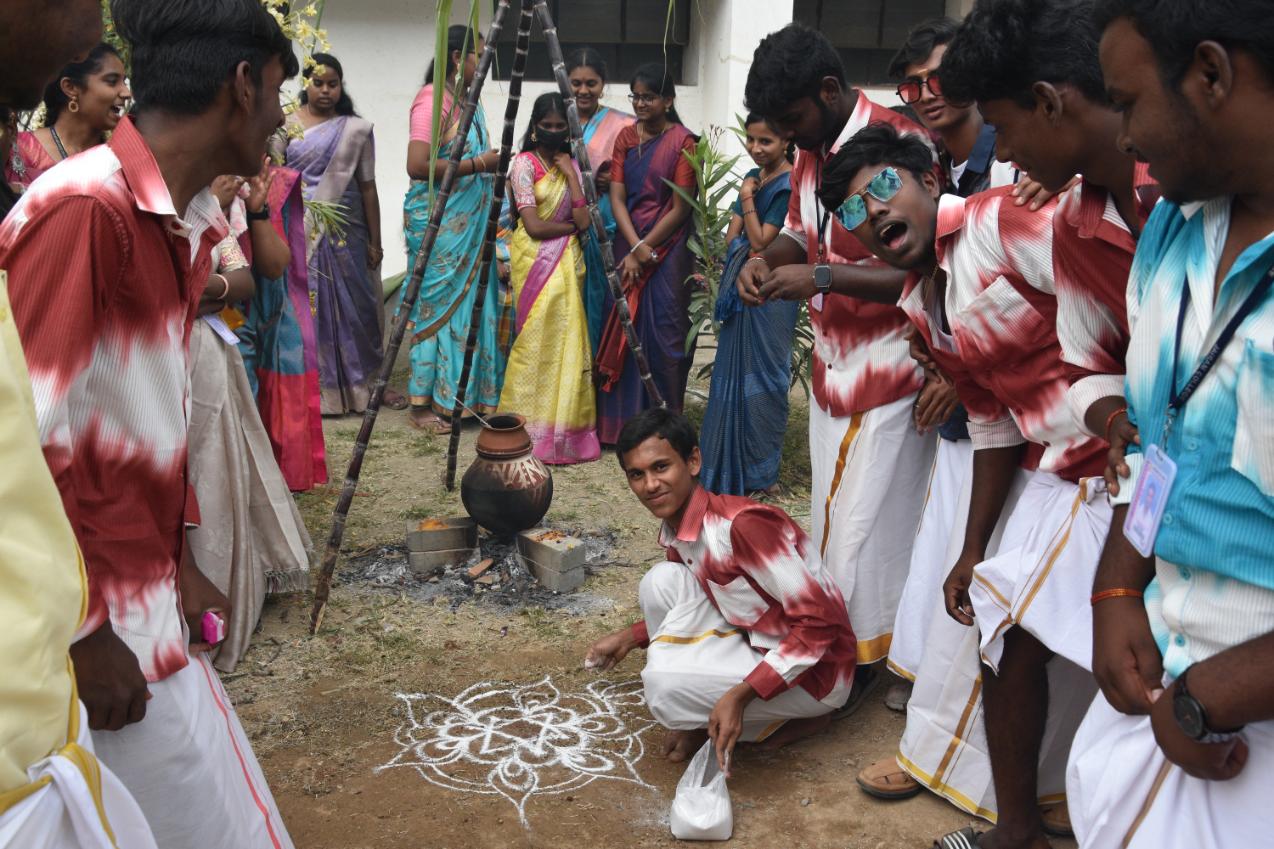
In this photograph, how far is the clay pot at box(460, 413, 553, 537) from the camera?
4.73m

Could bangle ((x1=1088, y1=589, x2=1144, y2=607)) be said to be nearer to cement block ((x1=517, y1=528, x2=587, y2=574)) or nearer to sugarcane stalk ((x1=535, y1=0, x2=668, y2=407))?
sugarcane stalk ((x1=535, y1=0, x2=668, y2=407))

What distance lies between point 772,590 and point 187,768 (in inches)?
67.5

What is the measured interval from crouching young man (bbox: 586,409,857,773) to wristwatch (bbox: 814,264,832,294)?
1.86ft

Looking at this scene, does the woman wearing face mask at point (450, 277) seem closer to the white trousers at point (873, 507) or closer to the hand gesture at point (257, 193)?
the hand gesture at point (257, 193)

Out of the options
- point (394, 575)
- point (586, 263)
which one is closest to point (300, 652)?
point (394, 575)

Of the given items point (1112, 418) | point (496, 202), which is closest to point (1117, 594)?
point (1112, 418)

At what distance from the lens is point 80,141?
408cm

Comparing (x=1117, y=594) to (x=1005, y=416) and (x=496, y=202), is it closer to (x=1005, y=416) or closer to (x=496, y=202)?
(x=1005, y=416)

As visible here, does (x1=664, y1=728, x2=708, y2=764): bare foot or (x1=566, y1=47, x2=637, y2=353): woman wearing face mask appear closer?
(x1=664, y1=728, x2=708, y2=764): bare foot

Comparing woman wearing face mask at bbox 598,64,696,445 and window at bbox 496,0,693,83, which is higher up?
window at bbox 496,0,693,83

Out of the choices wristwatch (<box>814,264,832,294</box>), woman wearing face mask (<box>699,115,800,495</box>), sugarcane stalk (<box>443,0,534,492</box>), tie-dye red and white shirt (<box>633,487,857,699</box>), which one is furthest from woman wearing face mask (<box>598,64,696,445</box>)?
tie-dye red and white shirt (<box>633,487,857,699</box>)

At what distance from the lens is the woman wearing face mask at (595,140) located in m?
6.45

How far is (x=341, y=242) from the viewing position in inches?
252

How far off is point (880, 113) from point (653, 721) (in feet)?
6.57
